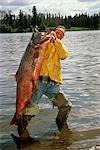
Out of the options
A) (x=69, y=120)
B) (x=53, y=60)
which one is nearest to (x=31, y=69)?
(x=53, y=60)

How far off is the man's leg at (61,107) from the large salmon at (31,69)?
662 mm

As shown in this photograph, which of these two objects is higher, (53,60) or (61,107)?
(53,60)

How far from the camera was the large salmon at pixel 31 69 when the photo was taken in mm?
8172

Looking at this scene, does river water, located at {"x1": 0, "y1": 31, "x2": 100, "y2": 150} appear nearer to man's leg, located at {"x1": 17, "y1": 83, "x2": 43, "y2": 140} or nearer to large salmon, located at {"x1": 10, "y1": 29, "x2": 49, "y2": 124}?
man's leg, located at {"x1": 17, "y1": 83, "x2": 43, "y2": 140}

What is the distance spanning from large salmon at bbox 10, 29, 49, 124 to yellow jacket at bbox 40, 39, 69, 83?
0.53 ft

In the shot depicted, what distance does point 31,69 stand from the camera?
8203mm

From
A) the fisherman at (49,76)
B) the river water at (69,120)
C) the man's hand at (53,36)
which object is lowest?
the river water at (69,120)

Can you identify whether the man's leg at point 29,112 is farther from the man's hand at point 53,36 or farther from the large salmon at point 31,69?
the man's hand at point 53,36

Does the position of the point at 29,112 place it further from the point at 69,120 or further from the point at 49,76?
the point at 69,120

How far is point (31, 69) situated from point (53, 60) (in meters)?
0.50


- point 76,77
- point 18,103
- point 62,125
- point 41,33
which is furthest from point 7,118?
point 76,77

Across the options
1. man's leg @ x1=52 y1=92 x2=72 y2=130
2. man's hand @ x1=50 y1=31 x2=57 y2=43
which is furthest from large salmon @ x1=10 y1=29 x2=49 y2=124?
man's leg @ x1=52 y1=92 x2=72 y2=130

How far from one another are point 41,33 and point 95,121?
2651mm

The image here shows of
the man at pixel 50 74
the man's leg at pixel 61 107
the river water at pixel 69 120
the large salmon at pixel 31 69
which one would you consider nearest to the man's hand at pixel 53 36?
the man at pixel 50 74
